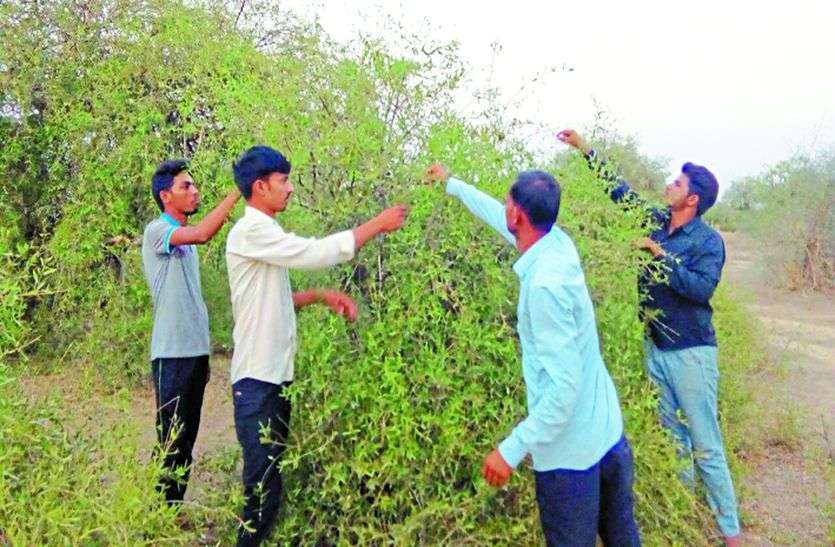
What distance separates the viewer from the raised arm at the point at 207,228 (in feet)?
11.5

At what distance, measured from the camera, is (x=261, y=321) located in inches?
124

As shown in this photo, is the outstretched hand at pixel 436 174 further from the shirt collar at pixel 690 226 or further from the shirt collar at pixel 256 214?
the shirt collar at pixel 690 226

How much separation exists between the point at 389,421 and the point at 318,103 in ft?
4.58

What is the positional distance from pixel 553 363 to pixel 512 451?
1.00 feet

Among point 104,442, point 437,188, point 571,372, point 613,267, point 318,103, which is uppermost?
point 318,103

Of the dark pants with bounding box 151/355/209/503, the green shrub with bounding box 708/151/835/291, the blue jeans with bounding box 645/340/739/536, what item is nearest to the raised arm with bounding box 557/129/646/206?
the blue jeans with bounding box 645/340/739/536

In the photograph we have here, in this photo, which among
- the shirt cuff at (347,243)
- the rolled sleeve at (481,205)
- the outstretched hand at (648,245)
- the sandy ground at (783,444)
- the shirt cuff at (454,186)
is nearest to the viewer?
the shirt cuff at (347,243)

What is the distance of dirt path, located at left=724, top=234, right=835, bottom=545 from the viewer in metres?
4.58

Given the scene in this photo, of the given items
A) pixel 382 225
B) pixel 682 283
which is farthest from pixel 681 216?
pixel 382 225

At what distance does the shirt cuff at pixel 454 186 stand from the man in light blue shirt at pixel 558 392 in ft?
1.63

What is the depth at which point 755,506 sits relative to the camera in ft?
16.1

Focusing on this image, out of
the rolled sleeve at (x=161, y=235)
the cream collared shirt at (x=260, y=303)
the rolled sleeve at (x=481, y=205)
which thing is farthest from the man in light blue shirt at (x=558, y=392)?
the rolled sleeve at (x=161, y=235)

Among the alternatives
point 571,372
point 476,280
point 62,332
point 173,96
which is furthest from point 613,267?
point 62,332

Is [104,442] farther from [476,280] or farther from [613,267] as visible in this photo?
[613,267]
